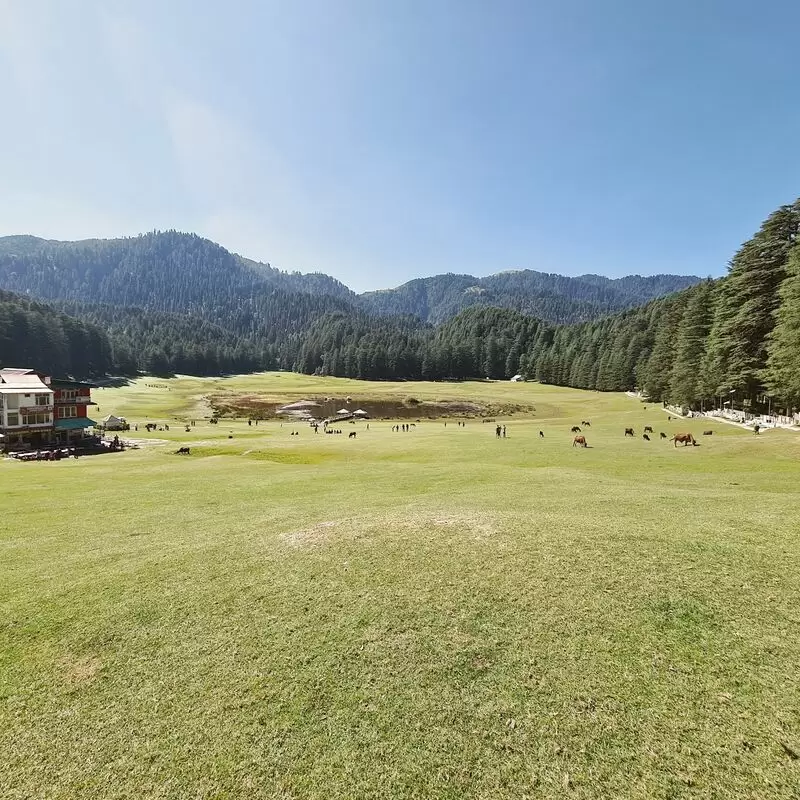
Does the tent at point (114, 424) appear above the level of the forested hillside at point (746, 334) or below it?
below

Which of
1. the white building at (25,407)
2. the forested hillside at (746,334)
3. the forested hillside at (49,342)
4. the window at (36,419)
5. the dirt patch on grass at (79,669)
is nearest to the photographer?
the dirt patch on grass at (79,669)

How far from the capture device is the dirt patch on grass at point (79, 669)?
26.2ft

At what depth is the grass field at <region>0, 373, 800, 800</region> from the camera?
6.21 m

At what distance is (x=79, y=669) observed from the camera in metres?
8.31

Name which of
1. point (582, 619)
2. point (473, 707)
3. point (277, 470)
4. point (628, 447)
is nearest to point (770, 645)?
point (582, 619)

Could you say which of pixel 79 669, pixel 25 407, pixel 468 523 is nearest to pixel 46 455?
pixel 25 407

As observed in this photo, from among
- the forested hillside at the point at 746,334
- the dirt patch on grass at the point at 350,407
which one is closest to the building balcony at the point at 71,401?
the dirt patch on grass at the point at 350,407

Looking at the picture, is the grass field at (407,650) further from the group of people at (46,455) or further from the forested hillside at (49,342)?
the forested hillside at (49,342)

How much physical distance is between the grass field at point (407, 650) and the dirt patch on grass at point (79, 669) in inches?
2.1

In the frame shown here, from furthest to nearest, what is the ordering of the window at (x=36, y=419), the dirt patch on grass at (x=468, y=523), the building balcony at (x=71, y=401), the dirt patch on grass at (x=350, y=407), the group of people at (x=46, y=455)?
the dirt patch on grass at (x=350, y=407)
the building balcony at (x=71, y=401)
the window at (x=36, y=419)
the group of people at (x=46, y=455)
the dirt patch on grass at (x=468, y=523)

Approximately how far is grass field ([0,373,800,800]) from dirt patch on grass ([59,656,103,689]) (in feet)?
0.17

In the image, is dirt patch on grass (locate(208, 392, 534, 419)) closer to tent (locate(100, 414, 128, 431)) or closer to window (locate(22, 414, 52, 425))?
tent (locate(100, 414, 128, 431))

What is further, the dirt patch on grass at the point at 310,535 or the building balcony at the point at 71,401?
the building balcony at the point at 71,401

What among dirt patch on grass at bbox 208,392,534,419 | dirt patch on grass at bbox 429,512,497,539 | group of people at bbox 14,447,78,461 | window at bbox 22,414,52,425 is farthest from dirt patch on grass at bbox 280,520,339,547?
dirt patch on grass at bbox 208,392,534,419
